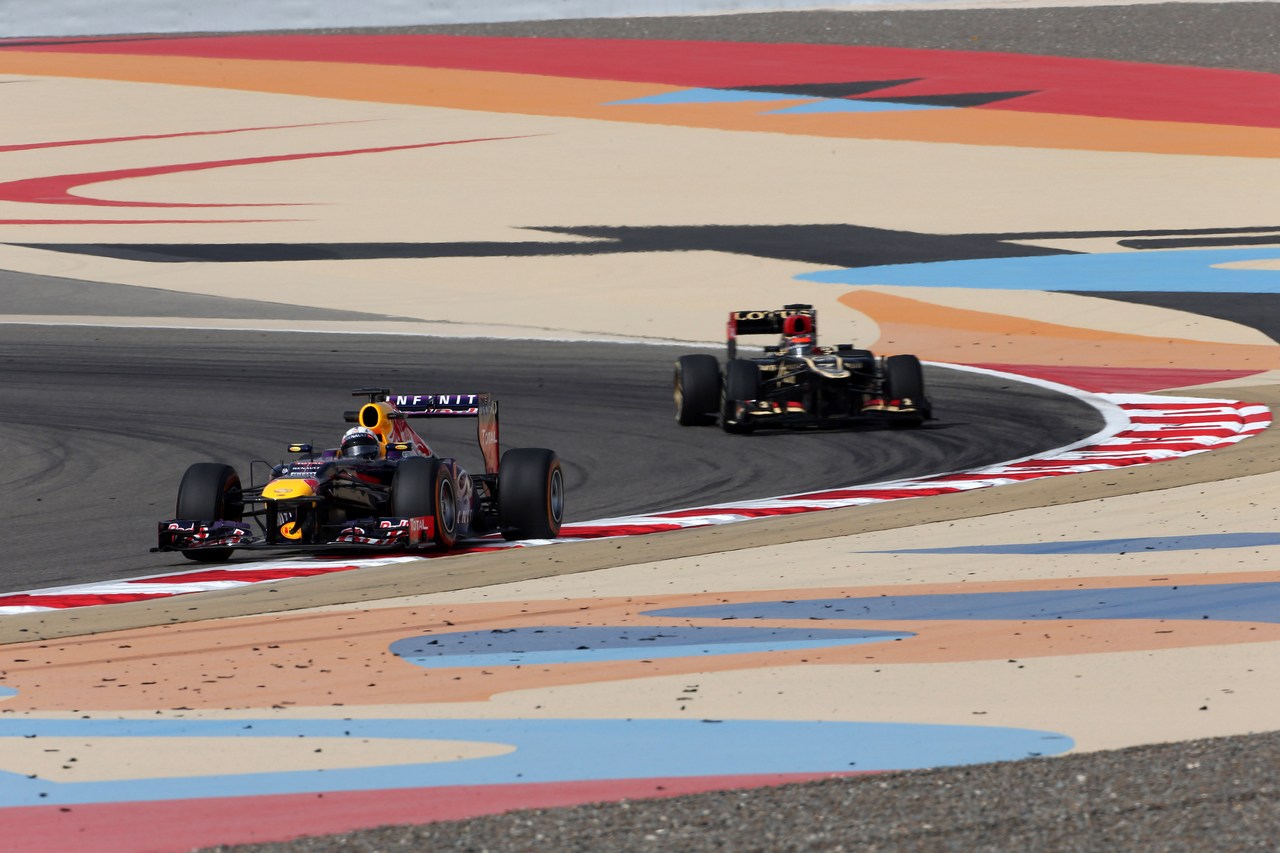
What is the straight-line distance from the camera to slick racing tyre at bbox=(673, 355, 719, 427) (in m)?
18.5

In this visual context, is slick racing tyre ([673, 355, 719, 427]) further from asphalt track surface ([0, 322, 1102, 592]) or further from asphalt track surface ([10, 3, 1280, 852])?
asphalt track surface ([10, 3, 1280, 852])

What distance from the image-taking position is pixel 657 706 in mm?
7855

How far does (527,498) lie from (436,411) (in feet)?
3.50

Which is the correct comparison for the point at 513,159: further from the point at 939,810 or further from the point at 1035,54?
the point at 939,810

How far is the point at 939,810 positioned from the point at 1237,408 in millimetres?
13590

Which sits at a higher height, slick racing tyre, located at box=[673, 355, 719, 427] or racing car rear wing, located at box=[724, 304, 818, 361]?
racing car rear wing, located at box=[724, 304, 818, 361]

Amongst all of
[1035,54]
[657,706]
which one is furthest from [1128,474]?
[1035,54]

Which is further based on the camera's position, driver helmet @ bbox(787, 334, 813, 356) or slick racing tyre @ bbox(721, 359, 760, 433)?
driver helmet @ bbox(787, 334, 813, 356)

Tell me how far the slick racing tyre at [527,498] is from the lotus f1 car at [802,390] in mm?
5131

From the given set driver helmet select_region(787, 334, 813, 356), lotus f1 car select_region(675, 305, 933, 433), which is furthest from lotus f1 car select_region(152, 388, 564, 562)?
driver helmet select_region(787, 334, 813, 356)

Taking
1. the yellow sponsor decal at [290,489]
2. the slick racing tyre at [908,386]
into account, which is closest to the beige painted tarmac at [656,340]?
the yellow sponsor decal at [290,489]

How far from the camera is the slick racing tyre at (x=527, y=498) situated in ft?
42.9

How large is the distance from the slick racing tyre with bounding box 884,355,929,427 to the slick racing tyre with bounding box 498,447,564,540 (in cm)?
570

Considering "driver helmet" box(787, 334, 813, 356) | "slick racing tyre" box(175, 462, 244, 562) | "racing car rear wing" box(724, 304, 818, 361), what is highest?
"racing car rear wing" box(724, 304, 818, 361)
